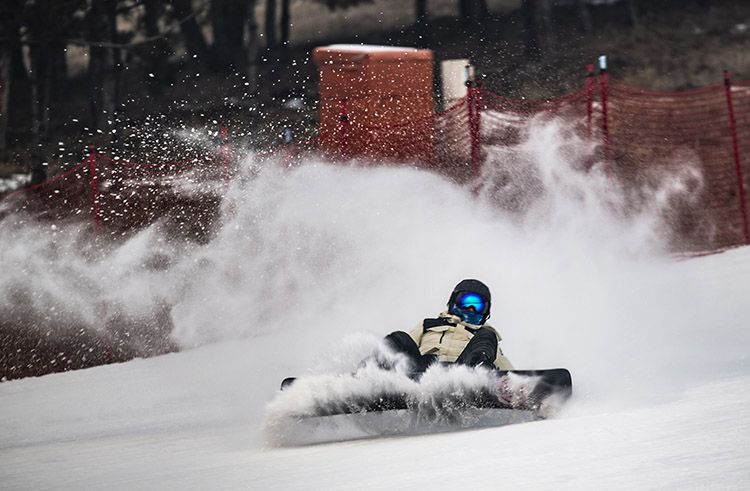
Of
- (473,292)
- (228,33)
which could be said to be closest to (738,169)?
(473,292)

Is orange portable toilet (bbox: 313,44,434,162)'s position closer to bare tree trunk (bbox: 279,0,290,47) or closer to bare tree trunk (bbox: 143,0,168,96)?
bare tree trunk (bbox: 143,0,168,96)

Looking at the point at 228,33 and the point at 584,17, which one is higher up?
the point at 228,33

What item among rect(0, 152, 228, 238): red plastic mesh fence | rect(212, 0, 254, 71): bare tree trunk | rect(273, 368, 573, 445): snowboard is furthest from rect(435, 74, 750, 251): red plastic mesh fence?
rect(212, 0, 254, 71): bare tree trunk

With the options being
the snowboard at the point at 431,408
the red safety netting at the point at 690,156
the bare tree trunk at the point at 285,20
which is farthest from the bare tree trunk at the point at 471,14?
the snowboard at the point at 431,408

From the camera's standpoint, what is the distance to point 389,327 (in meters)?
13.5

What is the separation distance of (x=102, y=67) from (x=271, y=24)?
1643 cm

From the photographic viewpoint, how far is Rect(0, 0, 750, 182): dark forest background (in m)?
34.0

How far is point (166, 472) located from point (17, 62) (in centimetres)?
4229

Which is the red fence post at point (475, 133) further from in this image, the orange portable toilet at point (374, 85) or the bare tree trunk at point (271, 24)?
the bare tree trunk at point (271, 24)

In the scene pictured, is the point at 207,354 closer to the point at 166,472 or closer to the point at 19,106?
the point at 166,472

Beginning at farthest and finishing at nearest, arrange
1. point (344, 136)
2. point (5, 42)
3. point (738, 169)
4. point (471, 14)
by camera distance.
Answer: point (471, 14) → point (5, 42) → point (738, 169) → point (344, 136)

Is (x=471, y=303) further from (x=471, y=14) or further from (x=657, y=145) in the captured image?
(x=471, y=14)

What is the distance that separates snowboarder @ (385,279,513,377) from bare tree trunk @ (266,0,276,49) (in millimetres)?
40847

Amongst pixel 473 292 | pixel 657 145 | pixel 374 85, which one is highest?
pixel 374 85
